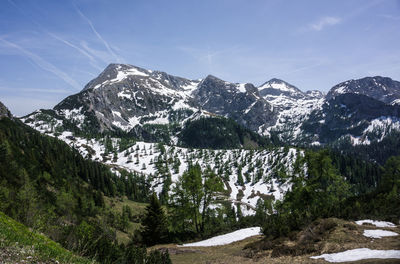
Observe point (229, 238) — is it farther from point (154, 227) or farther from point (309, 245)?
point (309, 245)

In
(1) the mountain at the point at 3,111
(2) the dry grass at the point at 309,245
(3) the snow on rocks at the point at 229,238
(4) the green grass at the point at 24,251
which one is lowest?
(3) the snow on rocks at the point at 229,238

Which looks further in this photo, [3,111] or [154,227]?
[3,111]

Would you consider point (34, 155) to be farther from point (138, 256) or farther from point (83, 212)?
point (138, 256)

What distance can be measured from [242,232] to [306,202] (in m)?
11.5

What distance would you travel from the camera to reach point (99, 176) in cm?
15225

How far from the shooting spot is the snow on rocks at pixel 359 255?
14578mm

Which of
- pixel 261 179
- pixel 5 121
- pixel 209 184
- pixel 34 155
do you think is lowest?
pixel 261 179

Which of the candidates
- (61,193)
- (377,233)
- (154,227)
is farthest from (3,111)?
(377,233)

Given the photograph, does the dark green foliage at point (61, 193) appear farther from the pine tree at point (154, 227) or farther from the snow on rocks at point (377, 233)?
the snow on rocks at point (377, 233)

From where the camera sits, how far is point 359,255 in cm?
1581

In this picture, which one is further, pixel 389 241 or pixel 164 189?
pixel 164 189

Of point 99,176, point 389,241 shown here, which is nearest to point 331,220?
point 389,241

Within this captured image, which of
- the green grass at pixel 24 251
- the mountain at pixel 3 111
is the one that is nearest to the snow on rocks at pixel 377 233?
the green grass at pixel 24 251

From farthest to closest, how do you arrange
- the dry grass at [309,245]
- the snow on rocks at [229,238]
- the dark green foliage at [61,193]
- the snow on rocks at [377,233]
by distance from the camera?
1. the snow on rocks at [229,238]
2. the dark green foliage at [61,193]
3. the snow on rocks at [377,233]
4. the dry grass at [309,245]
